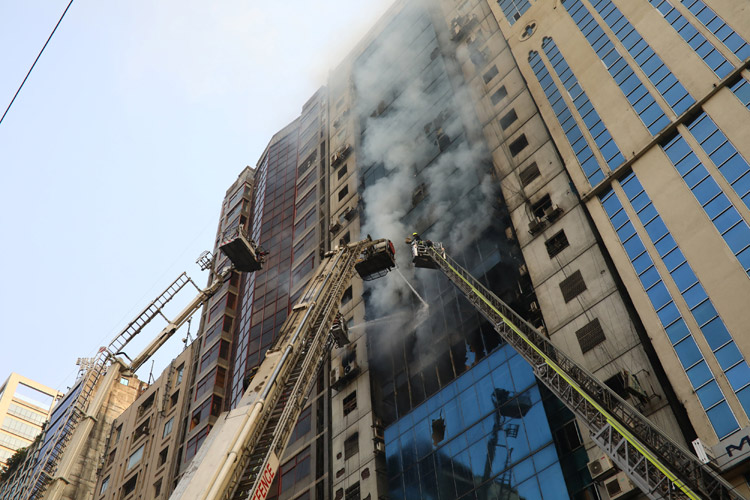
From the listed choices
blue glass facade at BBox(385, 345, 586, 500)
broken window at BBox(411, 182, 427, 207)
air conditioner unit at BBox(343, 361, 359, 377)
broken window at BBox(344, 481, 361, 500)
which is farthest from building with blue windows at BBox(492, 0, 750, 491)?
broken window at BBox(344, 481, 361, 500)

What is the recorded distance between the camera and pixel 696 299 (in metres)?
26.7

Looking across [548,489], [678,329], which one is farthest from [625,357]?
[548,489]

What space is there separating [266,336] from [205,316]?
14.5 metres

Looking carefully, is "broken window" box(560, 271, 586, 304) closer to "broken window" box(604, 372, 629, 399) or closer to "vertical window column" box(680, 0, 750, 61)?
"broken window" box(604, 372, 629, 399)

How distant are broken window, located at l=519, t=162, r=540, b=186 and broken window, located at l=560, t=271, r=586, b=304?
8.14 m

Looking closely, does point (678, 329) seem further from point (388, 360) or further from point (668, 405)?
point (388, 360)

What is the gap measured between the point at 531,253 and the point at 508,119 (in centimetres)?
1174

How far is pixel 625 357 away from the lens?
27.9m

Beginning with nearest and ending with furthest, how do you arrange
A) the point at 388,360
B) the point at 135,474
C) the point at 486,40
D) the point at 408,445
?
the point at 408,445, the point at 388,360, the point at 486,40, the point at 135,474

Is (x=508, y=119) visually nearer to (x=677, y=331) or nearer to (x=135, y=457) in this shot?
(x=677, y=331)

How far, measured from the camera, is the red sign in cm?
1674

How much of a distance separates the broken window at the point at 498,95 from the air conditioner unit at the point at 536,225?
41.3 feet

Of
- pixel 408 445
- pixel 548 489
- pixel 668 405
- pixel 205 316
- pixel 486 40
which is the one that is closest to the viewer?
pixel 668 405

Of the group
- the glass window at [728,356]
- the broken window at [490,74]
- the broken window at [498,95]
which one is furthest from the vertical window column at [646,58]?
the glass window at [728,356]
